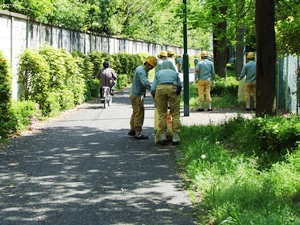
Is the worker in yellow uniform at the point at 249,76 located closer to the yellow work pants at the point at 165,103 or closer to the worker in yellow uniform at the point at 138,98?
the worker in yellow uniform at the point at 138,98

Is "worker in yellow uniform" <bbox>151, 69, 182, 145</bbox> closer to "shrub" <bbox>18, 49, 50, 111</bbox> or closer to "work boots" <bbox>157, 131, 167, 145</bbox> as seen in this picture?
"work boots" <bbox>157, 131, 167, 145</bbox>

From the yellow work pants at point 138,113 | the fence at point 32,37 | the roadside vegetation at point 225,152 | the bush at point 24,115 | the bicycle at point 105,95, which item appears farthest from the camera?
the bicycle at point 105,95

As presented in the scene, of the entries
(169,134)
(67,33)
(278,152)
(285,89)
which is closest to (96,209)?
(278,152)

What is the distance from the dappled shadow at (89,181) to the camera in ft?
20.6

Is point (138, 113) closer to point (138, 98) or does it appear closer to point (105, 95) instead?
point (138, 98)

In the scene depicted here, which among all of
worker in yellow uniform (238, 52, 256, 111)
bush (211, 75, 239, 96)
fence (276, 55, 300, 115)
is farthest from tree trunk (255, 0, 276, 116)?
bush (211, 75, 239, 96)

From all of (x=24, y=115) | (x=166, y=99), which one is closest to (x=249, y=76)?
(x=166, y=99)

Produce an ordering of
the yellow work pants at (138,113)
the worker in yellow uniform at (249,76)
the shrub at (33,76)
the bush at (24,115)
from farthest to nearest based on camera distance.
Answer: the worker in yellow uniform at (249,76)
the shrub at (33,76)
the bush at (24,115)
the yellow work pants at (138,113)

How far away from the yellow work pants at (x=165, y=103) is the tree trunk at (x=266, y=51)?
1650 mm

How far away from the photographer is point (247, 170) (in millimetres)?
8227

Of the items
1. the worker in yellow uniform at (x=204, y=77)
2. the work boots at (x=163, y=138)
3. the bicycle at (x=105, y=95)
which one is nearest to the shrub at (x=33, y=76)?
the bicycle at (x=105, y=95)

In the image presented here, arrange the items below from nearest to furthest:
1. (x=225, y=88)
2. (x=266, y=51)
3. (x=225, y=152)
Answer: (x=225, y=152)
(x=266, y=51)
(x=225, y=88)

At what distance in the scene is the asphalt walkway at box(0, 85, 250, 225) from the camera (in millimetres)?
6266

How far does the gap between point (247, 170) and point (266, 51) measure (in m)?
3.17
